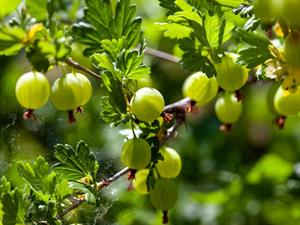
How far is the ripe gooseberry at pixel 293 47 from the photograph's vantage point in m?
0.83

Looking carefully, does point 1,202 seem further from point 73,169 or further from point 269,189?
point 269,189

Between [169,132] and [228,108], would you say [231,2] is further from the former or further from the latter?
[228,108]

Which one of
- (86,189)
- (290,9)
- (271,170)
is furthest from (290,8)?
(271,170)

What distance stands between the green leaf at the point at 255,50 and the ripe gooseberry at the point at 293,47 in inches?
3.7

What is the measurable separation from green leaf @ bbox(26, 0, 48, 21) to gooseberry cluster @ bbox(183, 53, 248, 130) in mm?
278

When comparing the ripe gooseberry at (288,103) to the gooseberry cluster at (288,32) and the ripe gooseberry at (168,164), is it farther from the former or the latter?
the ripe gooseberry at (168,164)

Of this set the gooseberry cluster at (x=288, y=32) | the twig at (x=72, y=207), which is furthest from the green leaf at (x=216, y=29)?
the twig at (x=72, y=207)

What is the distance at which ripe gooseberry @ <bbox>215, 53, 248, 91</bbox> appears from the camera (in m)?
1.04

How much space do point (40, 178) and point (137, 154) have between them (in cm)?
16

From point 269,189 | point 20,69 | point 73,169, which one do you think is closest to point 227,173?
point 269,189

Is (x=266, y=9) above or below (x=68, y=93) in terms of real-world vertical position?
above

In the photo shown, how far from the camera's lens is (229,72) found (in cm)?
104

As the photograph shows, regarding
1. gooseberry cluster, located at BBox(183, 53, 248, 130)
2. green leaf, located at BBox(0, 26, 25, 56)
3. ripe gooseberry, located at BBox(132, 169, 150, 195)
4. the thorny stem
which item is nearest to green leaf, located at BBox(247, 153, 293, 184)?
gooseberry cluster, located at BBox(183, 53, 248, 130)

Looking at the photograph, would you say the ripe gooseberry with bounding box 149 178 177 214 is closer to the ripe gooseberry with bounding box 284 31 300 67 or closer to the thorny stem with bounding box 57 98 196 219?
the thorny stem with bounding box 57 98 196 219
